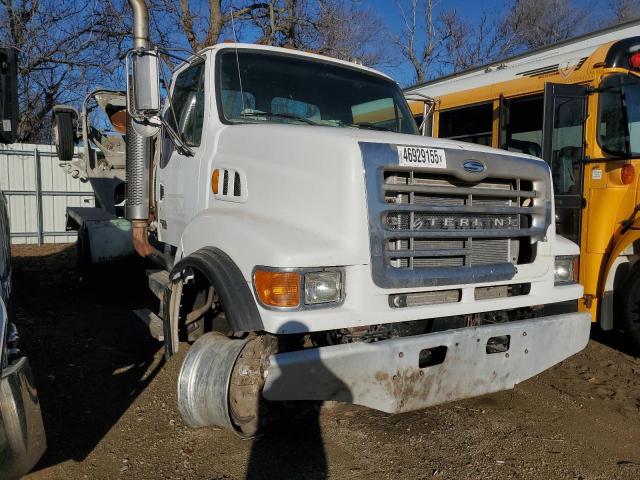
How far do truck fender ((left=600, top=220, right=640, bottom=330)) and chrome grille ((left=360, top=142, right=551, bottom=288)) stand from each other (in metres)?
1.86

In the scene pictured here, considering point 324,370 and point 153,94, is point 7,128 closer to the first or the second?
point 153,94

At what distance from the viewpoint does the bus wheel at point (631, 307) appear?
4914 millimetres

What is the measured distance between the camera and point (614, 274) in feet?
17.0

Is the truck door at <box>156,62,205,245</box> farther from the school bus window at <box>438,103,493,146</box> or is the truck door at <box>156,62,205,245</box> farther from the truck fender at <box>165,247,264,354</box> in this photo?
the school bus window at <box>438,103,493,146</box>

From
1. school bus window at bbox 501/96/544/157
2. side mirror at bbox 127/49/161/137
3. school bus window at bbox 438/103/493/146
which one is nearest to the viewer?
side mirror at bbox 127/49/161/137

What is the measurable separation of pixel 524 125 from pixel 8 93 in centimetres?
485

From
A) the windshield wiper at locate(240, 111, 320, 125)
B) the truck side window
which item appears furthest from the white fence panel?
the windshield wiper at locate(240, 111, 320, 125)

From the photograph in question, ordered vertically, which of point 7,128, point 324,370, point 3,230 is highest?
point 7,128

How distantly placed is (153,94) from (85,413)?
2.26m

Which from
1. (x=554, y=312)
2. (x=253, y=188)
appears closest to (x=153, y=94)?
(x=253, y=188)

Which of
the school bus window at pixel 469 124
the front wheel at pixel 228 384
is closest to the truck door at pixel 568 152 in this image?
the school bus window at pixel 469 124

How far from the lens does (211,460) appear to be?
10.6 ft

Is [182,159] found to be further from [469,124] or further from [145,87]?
[469,124]

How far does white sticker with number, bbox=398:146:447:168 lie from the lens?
303cm
